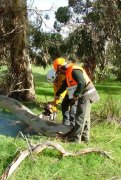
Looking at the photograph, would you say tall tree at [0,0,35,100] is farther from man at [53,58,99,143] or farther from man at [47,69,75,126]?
man at [53,58,99,143]

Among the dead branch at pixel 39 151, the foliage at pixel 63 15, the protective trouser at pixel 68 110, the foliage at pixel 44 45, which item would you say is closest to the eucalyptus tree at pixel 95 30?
the foliage at pixel 63 15

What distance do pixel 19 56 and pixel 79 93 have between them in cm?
499

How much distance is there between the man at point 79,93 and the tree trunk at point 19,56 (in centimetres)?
399

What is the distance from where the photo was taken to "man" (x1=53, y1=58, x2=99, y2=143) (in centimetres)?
802

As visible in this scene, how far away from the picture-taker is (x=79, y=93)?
807cm

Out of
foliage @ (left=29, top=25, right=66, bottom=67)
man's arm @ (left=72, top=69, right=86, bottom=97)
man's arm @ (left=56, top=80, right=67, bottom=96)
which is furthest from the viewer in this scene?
foliage @ (left=29, top=25, right=66, bottom=67)

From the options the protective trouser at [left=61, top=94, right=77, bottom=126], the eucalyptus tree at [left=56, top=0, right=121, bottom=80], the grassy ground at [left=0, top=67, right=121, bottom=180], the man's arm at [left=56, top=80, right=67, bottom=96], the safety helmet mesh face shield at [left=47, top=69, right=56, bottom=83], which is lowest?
the grassy ground at [left=0, top=67, right=121, bottom=180]

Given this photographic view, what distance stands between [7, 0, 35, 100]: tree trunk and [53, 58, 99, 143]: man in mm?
3988

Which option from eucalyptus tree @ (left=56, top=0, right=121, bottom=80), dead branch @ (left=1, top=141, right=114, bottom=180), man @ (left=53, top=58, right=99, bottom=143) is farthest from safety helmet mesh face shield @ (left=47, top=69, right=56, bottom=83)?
eucalyptus tree @ (left=56, top=0, right=121, bottom=80)

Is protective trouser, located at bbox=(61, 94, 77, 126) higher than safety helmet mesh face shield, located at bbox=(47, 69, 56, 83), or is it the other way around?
safety helmet mesh face shield, located at bbox=(47, 69, 56, 83)

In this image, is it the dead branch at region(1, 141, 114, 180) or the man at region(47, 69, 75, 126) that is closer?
the dead branch at region(1, 141, 114, 180)

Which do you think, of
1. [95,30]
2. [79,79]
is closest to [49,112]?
[79,79]

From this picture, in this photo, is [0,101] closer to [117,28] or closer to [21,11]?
[21,11]

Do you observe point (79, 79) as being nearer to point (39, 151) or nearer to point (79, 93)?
point (79, 93)
